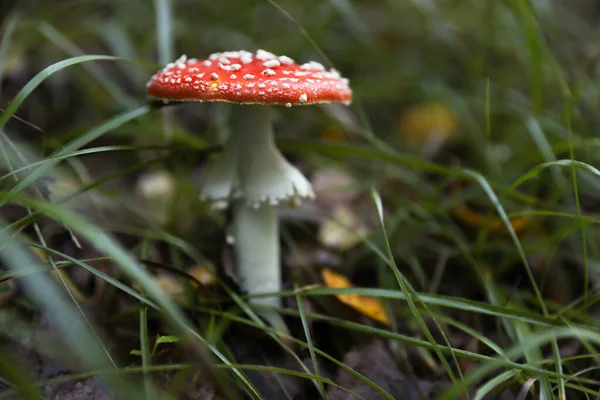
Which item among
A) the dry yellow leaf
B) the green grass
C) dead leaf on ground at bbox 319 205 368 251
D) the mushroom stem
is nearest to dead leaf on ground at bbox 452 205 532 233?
the green grass

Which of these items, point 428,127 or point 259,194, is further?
point 428,127

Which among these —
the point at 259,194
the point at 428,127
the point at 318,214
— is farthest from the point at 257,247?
the point at 428,127

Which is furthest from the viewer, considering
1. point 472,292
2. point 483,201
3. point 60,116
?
point 60,116

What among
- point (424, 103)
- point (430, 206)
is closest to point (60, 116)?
point (430, 206)

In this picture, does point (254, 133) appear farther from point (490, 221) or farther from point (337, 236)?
point (490, 221)

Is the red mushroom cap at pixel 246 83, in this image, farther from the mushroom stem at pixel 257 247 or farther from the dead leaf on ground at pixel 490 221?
the dead leaf on ground at pixel 490 221

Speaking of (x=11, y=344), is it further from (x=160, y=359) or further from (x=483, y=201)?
(x=483, y=201)

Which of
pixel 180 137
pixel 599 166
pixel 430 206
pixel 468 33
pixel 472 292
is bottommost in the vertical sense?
pixel 472 292
